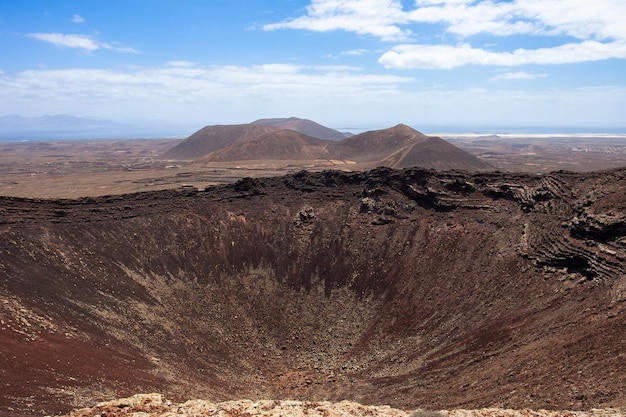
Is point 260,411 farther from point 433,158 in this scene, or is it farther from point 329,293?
point 433,158

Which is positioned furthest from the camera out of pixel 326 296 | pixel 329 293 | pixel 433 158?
pixel 433 158

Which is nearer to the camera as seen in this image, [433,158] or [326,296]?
[326,296]

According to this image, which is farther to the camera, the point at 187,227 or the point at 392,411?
the point at 187,227

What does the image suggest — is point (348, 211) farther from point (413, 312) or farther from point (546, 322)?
point (546, 322)

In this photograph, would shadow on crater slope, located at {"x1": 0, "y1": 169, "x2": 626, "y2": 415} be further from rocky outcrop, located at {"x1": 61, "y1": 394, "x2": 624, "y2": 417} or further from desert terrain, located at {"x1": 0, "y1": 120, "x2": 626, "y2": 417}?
rocky outcrop, located at {"x1": 61, "y1": 394, "x2": 624, "y2": 417}

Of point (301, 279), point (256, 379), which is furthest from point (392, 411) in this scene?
point (301, 279)

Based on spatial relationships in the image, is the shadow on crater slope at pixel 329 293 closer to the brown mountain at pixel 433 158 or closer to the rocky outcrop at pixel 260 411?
the rocky outcrop at pixel 260 411

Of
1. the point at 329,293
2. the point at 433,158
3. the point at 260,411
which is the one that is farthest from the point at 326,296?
the point at 433,158
